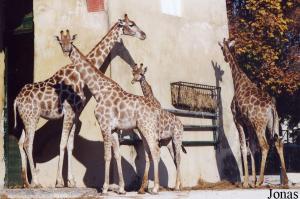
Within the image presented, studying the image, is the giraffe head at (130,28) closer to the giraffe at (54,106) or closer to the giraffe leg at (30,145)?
the giraffe at (54,106)

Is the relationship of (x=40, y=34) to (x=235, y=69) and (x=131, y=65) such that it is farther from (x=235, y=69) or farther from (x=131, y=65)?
(x=235, y=69)

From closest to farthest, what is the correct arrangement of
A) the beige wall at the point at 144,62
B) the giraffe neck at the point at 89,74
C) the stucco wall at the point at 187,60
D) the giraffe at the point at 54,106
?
the giraffe neck at the point at 89,74 < the giraffe at the point at 54,106 < the beige wall at the point at 144,62 < the stucco wall at the point at 187,60

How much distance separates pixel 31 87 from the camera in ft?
38.1

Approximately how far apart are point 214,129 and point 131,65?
3216 mm

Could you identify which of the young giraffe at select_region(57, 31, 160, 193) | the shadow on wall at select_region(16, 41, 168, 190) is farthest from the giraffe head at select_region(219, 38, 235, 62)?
the young giraffe at select_region(57, 31, 160, 193)

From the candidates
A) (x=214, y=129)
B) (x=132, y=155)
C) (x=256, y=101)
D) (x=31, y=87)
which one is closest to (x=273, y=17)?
(x=214, y=129)

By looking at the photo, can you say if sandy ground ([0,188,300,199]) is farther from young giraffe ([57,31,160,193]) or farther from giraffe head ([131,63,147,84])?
giraffe head ([131,63,147,84])

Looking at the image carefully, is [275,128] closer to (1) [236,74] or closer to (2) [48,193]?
(1) [236,74]

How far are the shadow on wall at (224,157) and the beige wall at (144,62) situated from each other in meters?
0.06

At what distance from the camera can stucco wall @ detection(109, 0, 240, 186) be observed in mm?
13070

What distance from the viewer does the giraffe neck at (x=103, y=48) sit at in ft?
39.7

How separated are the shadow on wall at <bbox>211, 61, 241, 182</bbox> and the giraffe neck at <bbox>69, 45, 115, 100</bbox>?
182 inches

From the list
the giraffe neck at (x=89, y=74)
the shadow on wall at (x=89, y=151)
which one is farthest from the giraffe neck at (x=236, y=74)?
the giraffe neck at (x=89, y=74)

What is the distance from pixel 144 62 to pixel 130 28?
1.12m
